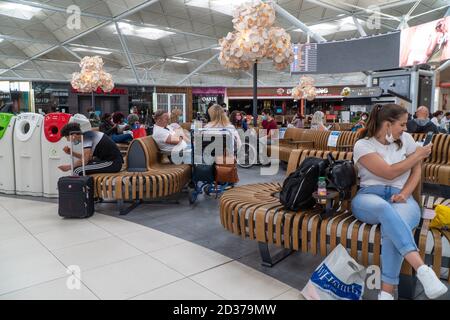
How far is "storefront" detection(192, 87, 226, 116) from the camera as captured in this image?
86.6ft

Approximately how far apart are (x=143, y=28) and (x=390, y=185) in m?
17.6

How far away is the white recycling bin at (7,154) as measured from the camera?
5.78 meters

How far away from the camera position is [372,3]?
1463 centimetres

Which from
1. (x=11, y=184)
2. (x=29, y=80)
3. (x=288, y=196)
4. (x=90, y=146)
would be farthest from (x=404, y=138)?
(x=29, y=80)

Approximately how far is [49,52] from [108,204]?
19.3m

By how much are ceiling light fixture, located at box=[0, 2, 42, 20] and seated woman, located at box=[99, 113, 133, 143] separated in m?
9.91

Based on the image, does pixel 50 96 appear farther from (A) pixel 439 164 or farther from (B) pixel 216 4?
(A) pixel 439 164

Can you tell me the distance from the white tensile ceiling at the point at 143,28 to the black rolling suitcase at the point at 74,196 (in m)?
10.4

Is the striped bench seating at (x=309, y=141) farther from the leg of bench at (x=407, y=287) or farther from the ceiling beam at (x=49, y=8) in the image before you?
the ceiling beam at (x=49, y=8)

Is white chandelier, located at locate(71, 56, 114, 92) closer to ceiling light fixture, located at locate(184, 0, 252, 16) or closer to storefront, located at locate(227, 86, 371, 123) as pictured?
ceiling light fixture, located at locate(184, 0, 252, 16)

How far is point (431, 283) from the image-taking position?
2100 mm

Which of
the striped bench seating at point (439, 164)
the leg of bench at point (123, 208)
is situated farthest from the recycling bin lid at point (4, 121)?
the striped bench seating at point (439, 164)

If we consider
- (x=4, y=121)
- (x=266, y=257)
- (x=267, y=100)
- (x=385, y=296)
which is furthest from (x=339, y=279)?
(x=267, y=100)

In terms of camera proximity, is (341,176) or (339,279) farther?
(341,176)
